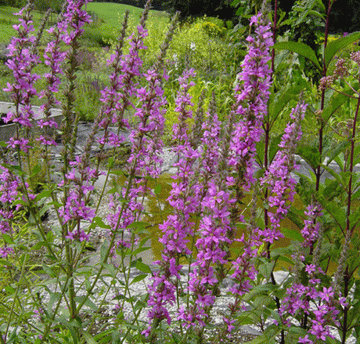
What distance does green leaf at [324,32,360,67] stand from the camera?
6.05 feet

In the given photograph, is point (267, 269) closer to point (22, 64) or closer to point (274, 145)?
point (274, 145)

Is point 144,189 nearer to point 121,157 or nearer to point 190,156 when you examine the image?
point 190,156

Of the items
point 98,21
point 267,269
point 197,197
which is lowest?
point 267,269

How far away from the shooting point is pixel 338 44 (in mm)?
1917

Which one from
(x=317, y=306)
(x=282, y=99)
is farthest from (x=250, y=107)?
(x=317, y=306)

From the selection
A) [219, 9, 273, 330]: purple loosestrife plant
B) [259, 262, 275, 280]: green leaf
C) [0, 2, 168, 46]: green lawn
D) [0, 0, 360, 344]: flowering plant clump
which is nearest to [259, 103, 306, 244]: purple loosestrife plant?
[0, 0, 360, 344]: flowering plant clump

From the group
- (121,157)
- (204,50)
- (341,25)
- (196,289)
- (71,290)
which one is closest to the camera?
(196,289)

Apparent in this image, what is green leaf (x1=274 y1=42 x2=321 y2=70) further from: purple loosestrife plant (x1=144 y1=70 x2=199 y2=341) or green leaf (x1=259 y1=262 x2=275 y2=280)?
green leaf (x1=259 y1=262 x2=275 y2=280)

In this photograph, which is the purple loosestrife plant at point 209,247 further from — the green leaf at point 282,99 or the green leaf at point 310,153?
the green leaf at point 282,99

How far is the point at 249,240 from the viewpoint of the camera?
1.63 meters

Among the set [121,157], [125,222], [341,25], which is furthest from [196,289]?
[341,25]

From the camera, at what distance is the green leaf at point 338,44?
184 cm

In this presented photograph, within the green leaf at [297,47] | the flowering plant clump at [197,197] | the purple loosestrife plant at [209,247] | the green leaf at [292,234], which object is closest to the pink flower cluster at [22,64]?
the flowering plant clump at [197,197]

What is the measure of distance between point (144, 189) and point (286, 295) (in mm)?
921
